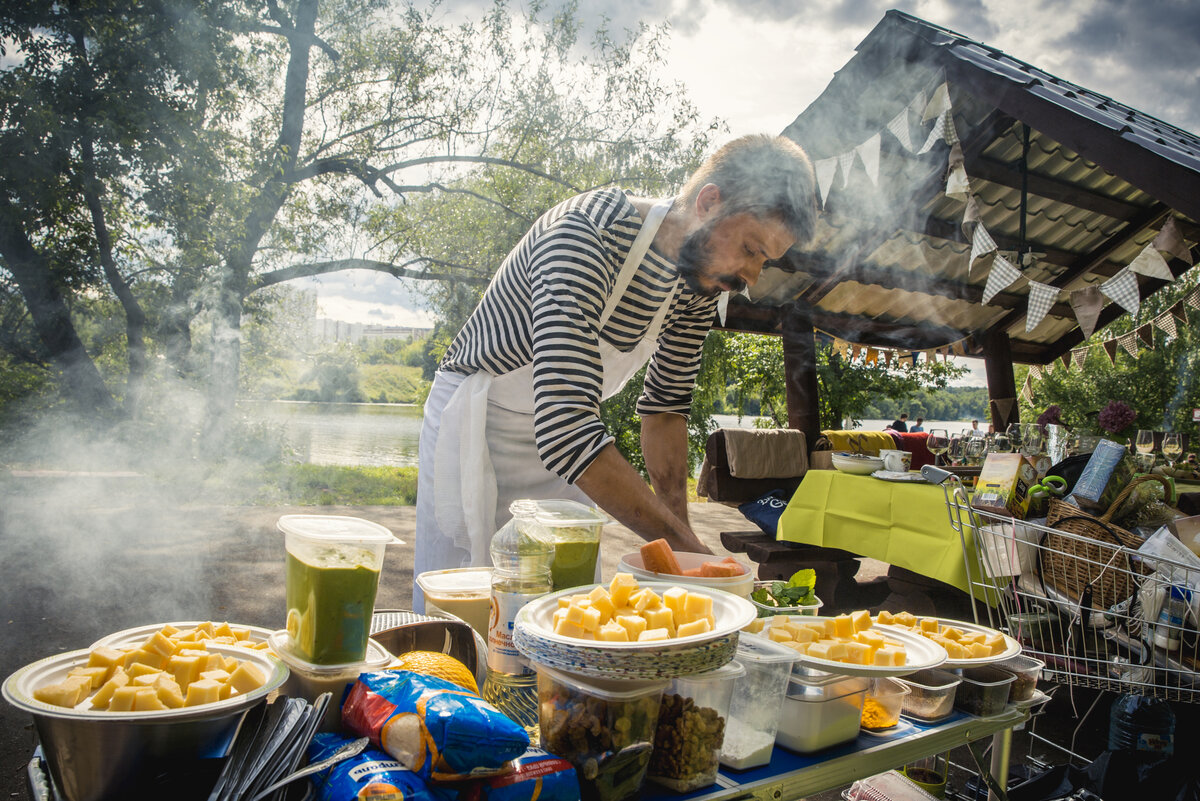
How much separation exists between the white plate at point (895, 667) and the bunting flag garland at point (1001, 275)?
4764 mm

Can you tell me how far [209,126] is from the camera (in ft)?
29.3

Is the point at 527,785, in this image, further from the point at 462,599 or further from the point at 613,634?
the point at 462,599

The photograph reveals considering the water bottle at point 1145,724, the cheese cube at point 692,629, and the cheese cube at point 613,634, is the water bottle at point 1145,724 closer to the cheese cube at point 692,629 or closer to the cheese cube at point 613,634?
the cheese cube at point 692,629

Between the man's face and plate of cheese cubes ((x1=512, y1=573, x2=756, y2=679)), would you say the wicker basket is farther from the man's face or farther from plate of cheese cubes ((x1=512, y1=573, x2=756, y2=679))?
plate of cheese cubes ((x1=512, y1=573, x2=756, y2=679))

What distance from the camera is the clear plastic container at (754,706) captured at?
1073mm

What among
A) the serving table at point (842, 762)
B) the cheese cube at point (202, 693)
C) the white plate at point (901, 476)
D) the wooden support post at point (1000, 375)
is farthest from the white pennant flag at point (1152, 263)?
the cheese cube at point (202, 693)

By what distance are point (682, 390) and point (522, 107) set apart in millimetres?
9946

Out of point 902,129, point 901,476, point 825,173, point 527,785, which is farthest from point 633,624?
point 902,129

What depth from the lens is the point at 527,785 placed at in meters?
0.82

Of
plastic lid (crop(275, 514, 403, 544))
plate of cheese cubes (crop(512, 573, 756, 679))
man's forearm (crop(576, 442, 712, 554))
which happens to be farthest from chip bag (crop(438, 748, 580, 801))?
man's forearm (crop(576, 442, 712, 554))

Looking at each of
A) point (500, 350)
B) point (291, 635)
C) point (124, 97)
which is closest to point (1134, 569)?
point (500, 350)

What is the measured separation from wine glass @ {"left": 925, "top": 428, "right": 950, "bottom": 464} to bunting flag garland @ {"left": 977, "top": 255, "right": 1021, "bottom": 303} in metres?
1.34

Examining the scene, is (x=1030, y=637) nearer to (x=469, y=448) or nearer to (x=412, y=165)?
(x=469, y=448)

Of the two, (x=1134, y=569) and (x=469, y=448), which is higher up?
(x=469, y=448)
